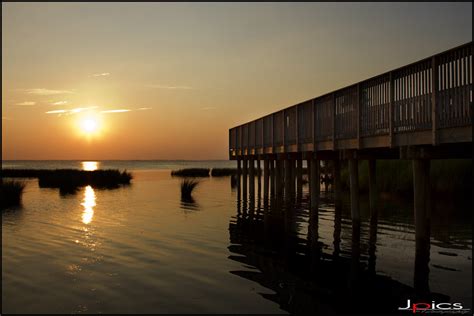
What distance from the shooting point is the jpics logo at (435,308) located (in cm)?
725

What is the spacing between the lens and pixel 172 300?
7.76 m

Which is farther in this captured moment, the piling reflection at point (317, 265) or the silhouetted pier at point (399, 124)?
the silhouetted pier at point (399, 124)

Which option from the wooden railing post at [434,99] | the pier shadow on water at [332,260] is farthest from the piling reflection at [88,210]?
the wooden railing post at [434,99]

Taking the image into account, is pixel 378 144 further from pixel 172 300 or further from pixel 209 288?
pixel 172 300

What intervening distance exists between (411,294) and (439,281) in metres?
1.12

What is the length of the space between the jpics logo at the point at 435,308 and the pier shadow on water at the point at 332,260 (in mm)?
147

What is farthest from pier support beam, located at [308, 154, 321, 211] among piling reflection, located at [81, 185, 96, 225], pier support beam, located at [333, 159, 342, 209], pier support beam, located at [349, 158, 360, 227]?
piling reflection, located at [81, 185, 96, 225]

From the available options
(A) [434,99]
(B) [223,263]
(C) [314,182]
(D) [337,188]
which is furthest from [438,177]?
(B) [223,263]

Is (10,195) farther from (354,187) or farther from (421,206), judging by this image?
(421,206)

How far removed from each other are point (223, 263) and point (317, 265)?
2090mm

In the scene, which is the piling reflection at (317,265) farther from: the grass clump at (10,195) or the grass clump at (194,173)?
the grass clump at (194,173)

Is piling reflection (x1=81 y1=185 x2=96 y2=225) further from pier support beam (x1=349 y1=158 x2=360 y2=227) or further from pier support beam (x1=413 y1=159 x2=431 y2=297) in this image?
pier support beam (x1=413 y1=159 x2=431 y2=297)

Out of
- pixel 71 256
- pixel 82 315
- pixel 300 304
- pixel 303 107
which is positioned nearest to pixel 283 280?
pixel 300 304

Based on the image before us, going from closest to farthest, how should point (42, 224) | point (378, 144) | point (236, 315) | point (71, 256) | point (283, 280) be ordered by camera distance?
point (236, 315) → point (283, 280) → point (71, 256) → point (378, 144) → point (42, 224)
